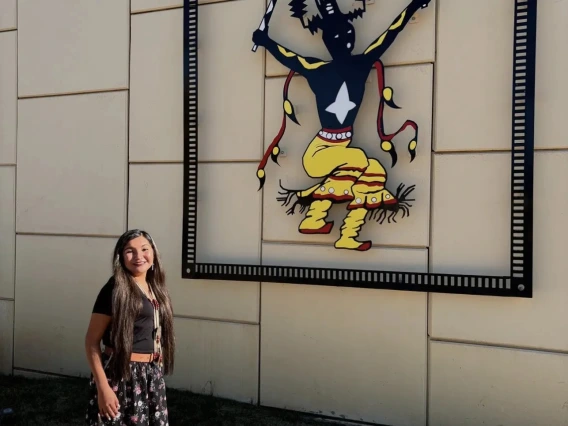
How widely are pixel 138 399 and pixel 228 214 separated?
193cm

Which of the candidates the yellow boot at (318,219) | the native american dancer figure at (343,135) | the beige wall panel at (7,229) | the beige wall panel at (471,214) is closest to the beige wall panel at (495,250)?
the beige wall panel at (471,214)

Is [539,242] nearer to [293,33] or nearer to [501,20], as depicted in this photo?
[501,20]

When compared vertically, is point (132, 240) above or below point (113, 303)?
above

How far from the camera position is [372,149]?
407 centimetres

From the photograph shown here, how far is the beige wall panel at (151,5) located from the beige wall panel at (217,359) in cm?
269

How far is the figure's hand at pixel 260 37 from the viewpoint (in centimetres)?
433

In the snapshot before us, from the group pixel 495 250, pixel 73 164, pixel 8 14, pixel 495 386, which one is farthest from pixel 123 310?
pixel 8 14

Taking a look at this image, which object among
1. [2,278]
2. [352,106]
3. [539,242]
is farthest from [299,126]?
[2,278]

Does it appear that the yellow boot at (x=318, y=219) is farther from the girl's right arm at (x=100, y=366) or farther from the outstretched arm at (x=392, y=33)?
the girl's right arm at (x=100, y=366)

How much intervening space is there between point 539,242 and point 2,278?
4848mm

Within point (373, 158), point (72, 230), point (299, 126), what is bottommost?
point (72, 230)

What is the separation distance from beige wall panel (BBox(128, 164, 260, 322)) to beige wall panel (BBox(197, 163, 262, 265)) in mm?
221

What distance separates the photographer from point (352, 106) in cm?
406

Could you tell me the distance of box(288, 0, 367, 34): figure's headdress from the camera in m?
4.11
